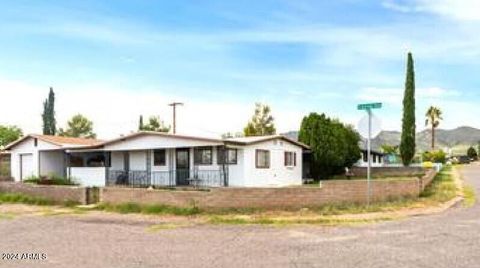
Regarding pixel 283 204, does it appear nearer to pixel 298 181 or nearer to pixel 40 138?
pixel 298 181

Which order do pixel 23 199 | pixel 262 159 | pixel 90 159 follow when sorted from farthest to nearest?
pixel 90 159 → pixel 262 159 → pixel 23 199

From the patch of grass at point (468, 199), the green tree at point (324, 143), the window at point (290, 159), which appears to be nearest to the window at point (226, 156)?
the window at point (290, 159)

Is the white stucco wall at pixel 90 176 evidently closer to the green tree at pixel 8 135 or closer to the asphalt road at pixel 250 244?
the asphalt road at pixel 250 244

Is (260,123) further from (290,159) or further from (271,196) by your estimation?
(271,196)

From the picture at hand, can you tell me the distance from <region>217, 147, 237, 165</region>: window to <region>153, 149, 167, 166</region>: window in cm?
399

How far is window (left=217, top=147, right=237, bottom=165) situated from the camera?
30.1 meters

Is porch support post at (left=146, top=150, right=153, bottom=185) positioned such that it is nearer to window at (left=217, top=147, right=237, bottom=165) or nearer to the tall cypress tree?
window at (left=217, top=147, right=237, bottom=165)

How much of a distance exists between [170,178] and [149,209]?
13421 mm

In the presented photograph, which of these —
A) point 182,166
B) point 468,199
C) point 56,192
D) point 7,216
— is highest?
point 182,166

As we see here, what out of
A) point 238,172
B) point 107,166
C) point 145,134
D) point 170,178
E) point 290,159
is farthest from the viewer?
point 107,166

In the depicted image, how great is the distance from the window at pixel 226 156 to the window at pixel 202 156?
27.8 inches

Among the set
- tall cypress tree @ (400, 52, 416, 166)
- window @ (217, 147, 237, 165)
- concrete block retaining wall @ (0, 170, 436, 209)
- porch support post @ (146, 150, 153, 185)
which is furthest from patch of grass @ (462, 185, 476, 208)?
tall cypress tree @ (400, 52, 416, 166)

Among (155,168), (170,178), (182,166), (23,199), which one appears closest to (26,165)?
(155,168)

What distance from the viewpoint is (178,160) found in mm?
32312
